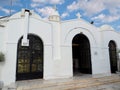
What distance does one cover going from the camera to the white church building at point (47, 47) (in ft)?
27.3

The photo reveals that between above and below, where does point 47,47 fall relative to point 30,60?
above

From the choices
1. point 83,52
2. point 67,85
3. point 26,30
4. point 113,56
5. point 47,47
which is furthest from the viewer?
point 113,56

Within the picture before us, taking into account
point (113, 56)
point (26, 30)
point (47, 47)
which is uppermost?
point (26, 30)

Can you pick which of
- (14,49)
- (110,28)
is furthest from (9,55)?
(110,28)

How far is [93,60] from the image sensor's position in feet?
37.9

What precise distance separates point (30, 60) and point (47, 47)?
61.3 inches

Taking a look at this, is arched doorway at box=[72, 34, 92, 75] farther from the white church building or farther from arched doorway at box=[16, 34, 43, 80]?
arched doorway at box=[16, 34, 43, 80]

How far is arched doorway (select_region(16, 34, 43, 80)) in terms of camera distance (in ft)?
28.1

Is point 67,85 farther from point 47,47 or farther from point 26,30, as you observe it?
point 26,30

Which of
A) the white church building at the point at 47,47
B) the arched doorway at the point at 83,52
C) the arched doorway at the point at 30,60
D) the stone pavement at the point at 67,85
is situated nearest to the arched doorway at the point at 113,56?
the white church building at the point at 47,47

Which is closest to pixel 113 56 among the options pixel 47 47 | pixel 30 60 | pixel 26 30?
pixel 47 47

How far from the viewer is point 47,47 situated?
373 inches

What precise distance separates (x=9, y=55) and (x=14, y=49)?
503 millimetres

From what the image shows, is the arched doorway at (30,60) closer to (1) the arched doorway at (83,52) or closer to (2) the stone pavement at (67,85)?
(2) the stone pavement at (67,85)
